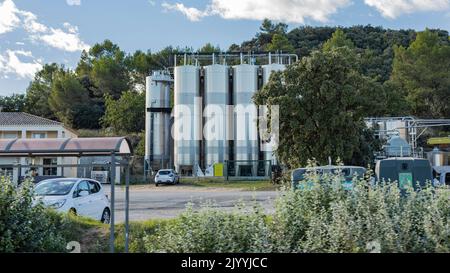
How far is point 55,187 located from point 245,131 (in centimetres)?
3212

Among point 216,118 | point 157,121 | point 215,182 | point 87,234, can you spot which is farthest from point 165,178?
point 87,234

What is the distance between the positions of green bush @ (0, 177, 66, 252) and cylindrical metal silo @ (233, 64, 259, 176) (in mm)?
37695

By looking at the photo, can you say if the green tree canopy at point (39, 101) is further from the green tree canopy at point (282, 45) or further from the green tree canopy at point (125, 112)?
the green tree canopy at point (282, 45)

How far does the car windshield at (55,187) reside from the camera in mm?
12539

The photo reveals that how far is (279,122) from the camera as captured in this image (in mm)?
29938

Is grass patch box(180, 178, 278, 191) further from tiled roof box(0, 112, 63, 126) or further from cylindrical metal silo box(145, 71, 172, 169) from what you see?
tiled roof box(0, 112, 63, 126)

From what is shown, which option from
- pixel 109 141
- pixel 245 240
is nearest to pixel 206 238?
pixel 245 240

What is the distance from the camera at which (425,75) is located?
46.7 meters

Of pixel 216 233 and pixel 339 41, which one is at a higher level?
pixel 339 41

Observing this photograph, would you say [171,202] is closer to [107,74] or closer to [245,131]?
[245,131]

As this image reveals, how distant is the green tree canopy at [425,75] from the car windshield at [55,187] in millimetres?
30912

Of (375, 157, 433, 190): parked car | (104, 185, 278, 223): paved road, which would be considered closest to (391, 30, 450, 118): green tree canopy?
(104, 185, 278, 223): paved road
